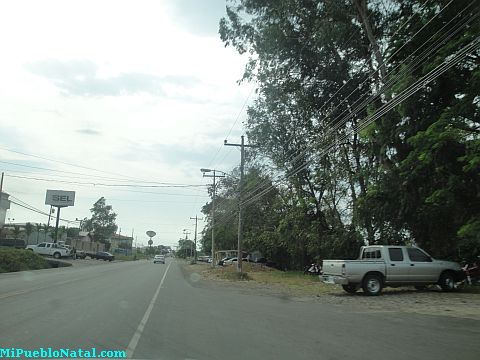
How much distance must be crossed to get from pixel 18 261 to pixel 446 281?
31.5m

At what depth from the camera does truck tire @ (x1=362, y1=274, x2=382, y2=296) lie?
19.9 meters

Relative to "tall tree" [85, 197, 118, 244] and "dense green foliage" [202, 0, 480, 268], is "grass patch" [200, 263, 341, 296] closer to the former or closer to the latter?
"dense green foliage" [202, 0, 480, 268]

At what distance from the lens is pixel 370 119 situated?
71.1ft

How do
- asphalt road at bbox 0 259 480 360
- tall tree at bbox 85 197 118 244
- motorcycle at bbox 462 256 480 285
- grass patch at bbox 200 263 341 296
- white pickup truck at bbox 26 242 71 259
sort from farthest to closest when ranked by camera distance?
tall tree at bbox 85 197 118 244
white pickup truck at bbox 26 242 71 259
motorcycle at bbox 462 256 480 285
grass patch at bbox 200 263 341 296
asphalt road at bbox 0 259 480 360

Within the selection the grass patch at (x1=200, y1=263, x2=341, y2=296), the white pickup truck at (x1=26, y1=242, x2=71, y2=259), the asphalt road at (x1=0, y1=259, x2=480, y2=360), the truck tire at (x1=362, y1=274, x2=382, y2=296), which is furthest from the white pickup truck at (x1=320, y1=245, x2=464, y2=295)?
the white pickup truck at (x1=26, y1=242, x2=71, y2=259)

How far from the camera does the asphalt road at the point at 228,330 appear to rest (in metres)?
8.20

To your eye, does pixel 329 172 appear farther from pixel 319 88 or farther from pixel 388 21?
pixel 388 21

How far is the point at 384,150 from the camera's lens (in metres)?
24.4

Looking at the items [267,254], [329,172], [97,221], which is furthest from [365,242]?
[97,221]

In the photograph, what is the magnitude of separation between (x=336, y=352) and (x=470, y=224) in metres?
12.0

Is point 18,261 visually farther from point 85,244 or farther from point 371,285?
point 85,244

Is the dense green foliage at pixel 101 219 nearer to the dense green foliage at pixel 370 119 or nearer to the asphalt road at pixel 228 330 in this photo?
the dense green foliage at pixel 370 119

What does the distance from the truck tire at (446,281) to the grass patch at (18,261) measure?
96.5 ft

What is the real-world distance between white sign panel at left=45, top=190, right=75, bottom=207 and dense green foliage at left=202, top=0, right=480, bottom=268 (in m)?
52.6
